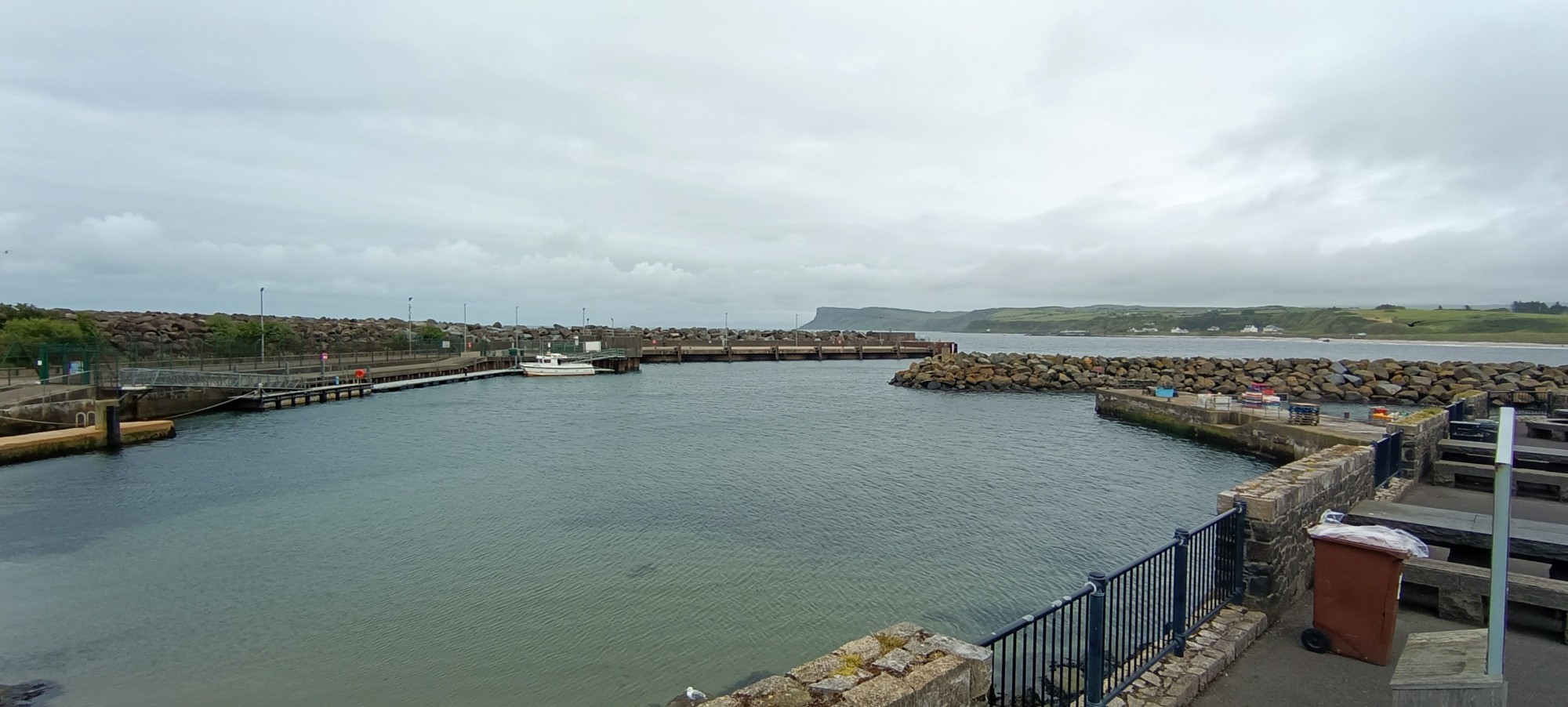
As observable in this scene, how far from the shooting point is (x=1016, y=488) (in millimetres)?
18938

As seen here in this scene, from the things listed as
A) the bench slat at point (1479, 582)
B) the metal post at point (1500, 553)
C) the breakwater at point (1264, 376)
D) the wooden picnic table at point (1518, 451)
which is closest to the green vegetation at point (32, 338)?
the metal post at point (1500, 553)

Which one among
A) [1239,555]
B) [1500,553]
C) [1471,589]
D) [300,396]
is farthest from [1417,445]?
[300,396]

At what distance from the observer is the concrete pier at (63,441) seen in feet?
74.2

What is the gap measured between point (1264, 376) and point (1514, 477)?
36.7m

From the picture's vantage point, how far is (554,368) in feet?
212

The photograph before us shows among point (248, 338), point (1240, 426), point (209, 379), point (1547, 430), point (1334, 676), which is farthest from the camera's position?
point (248, 338)

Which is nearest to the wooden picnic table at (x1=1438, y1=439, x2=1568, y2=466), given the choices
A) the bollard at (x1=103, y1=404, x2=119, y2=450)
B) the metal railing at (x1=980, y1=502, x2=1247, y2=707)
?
the metal railing at (x1=980, y1=502, x2=1247, y2=707)

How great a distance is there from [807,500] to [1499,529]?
49.0 ft

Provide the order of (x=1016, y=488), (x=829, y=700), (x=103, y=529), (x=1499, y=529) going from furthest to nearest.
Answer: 1. (x=1016, y=488)
2. (x=103, y=529)
3. (x=829, y=700)
4. (x=1499, y=529)

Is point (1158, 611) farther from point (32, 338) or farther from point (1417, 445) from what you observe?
point (32, 338)

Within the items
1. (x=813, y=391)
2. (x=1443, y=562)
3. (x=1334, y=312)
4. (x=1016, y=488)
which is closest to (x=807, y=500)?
(x=1016, y=488)

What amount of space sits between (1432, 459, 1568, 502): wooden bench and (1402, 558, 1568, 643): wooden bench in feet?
20.3

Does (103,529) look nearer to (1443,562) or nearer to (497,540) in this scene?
(497,540)

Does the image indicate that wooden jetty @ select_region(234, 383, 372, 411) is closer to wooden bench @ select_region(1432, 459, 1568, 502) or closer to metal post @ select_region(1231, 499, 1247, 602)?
metal post @ select_region(1231, 499, 1247, 602)
